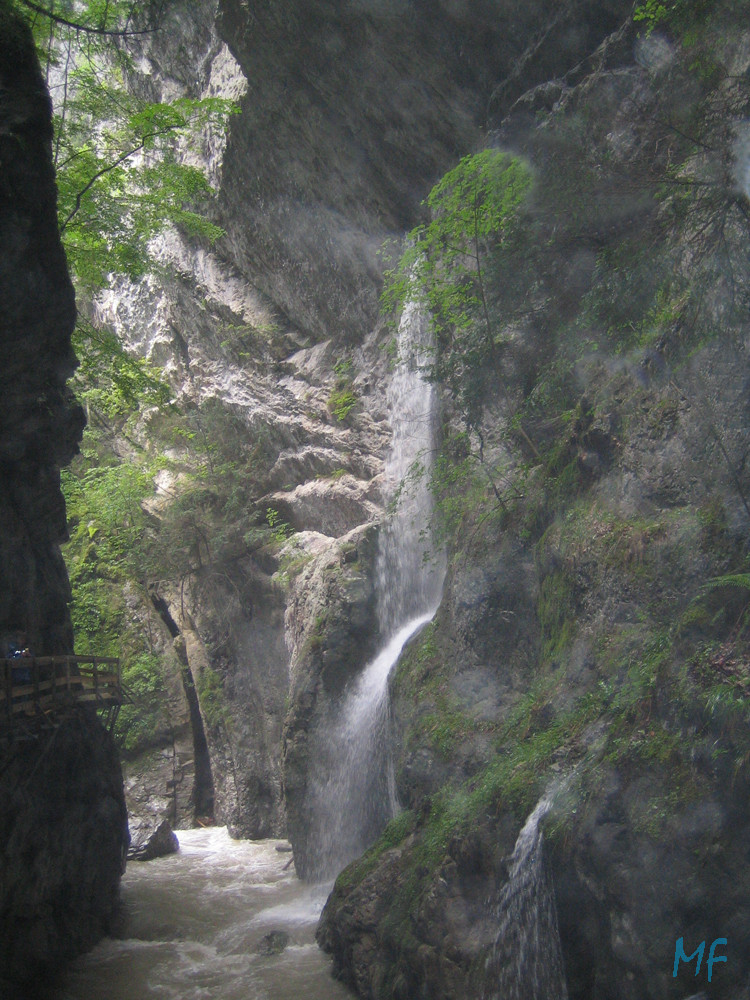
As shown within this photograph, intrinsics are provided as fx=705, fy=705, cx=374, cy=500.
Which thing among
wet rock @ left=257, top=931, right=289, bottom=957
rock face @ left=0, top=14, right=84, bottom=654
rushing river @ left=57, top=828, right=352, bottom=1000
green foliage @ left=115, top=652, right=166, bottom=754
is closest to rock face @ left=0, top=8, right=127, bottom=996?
rock face @ left=0, top=14, right=84, bottom=654

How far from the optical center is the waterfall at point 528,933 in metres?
6.36

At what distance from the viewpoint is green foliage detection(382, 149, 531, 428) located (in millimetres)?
10859

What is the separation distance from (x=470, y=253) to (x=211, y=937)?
37.6 feet

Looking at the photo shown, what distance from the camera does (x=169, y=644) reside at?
19625 mm

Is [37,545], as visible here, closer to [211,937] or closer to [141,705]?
[211,937]

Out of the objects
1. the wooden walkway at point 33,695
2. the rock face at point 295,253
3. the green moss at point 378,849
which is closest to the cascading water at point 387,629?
the rock face at point 295,253

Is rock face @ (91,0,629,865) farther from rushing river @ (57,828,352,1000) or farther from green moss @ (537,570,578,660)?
green moss @ (537,570,578,660)

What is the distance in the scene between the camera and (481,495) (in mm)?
11992

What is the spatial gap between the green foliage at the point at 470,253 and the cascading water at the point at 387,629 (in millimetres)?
950

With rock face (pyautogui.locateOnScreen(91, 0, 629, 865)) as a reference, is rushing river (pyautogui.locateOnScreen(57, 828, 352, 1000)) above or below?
below

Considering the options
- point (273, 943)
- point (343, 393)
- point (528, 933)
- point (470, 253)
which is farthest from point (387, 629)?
point (528, 933)

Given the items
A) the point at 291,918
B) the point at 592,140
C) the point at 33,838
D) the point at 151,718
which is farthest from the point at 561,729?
the point at 151,718

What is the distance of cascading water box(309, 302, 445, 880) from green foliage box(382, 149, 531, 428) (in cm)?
95

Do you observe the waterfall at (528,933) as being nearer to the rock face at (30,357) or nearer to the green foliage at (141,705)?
the rock face at (30,357)
